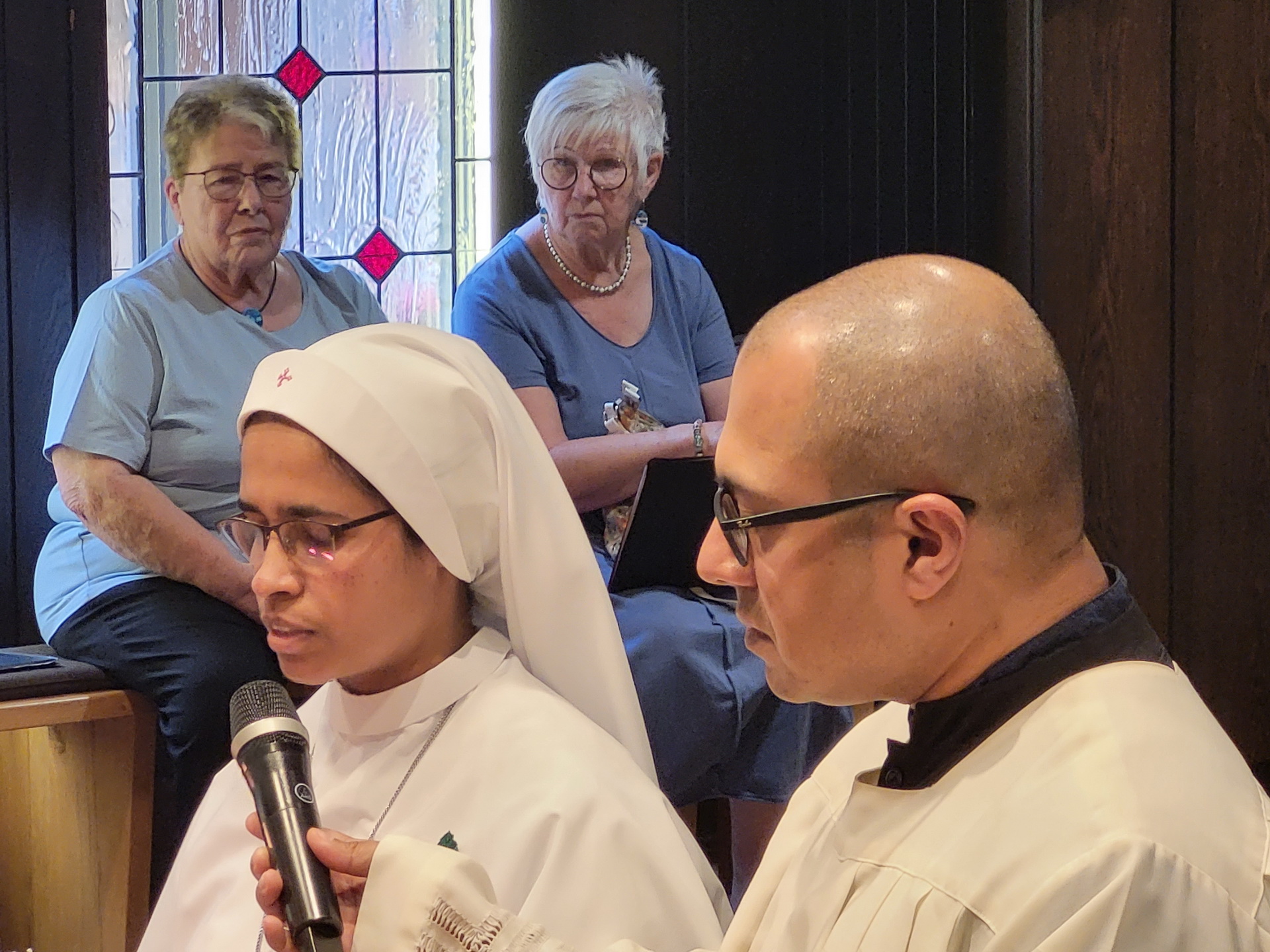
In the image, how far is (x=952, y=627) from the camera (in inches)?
50.8

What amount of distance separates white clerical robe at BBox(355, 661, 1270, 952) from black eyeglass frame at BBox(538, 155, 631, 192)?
2.64 metres

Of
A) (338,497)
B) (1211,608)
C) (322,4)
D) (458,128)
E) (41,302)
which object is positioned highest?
(322,4)

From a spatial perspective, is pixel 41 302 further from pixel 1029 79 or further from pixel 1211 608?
pixel 1211 608

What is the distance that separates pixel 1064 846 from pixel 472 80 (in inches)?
156

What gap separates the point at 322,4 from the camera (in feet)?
14.7

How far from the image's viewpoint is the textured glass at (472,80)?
465cm

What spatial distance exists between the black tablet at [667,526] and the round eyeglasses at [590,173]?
0.90m

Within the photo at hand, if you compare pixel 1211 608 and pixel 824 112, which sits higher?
pixel 824 112

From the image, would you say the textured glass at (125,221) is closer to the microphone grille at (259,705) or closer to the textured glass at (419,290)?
the textured glass at (419,290)

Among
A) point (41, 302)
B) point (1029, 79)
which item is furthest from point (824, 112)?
point (41, 302)

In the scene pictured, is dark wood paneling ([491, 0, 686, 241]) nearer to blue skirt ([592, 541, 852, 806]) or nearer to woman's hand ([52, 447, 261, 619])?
blue skirt ([592, 541, 852, 806])

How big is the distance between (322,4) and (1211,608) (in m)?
3.21

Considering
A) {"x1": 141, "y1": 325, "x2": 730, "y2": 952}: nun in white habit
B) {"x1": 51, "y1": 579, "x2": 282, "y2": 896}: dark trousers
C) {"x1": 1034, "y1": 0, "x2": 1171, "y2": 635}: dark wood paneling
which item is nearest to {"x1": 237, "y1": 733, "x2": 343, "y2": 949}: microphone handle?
{"x1": 141, "y1": 325, "x2": 730, "y2": 952}: nun in white habit

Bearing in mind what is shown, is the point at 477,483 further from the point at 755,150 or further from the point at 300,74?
the point at 755,150
